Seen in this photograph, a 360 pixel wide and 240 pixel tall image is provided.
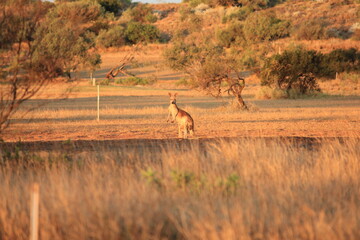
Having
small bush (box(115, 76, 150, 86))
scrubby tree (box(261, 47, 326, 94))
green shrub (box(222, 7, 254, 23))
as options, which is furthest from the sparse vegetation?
green shrub (box(222, 7, 254, 23))

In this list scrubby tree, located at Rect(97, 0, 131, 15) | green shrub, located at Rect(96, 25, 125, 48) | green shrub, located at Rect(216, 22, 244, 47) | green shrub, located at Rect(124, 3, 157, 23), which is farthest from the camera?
green shrub, located at Rect(124, 3, 157, 23)

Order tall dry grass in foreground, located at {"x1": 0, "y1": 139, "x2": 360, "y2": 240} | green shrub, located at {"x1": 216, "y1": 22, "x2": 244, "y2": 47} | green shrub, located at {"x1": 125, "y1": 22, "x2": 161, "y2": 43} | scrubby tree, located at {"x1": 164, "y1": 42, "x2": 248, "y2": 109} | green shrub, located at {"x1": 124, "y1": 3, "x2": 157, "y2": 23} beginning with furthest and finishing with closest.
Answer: green shrub, located at {"x1": 124, "y1": 3, "x2": 157, "y2": 23}
green shrub, located at {"x1": 216, "y1": 22, "x2": 244, "y2": 47}
green shrub, located at {"x1": 125, "y1": 22, "x2": 161, "y2": 43}
scrubby tree, located at {"x1": 164, "y1": 42, "x2": 248, "y2": 109}
tall dry grass in foreground, located at {"x1": 0, "y1": 139, "x2": 360, "y2": 240}

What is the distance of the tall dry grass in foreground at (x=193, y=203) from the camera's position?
5754 mm

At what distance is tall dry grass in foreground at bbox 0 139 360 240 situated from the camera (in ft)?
18.9

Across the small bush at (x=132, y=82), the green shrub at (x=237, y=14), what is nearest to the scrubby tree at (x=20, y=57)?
the small bush at (x=132, y=82)

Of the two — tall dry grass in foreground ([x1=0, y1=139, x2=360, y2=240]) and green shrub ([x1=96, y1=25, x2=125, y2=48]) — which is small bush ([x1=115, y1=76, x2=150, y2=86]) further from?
tall dry grass in foreground ([x1=0, y1=139, x2=360, y2=240])

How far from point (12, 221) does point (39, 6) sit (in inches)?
232

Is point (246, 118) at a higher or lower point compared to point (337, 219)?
lower

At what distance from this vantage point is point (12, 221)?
623cm

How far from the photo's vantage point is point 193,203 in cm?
643

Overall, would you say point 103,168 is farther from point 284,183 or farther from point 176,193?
point 284,183

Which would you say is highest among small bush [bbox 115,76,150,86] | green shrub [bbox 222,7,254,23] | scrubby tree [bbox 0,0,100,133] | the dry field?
green shrub [bbox 222,7,254,23]

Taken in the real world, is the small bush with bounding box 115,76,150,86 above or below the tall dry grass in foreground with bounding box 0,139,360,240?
below

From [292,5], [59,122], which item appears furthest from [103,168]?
[292,5]
